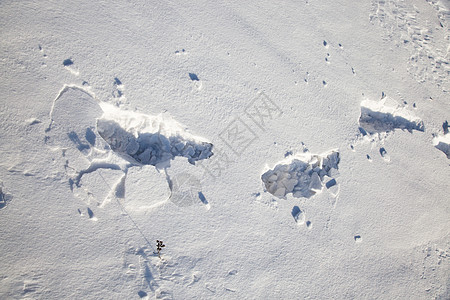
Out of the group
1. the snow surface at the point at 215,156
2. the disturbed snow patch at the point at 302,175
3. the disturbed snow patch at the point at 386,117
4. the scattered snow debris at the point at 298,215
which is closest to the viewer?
the snow surface at the point at 215,156

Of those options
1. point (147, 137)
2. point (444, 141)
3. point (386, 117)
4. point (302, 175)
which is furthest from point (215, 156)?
point (444, 141)

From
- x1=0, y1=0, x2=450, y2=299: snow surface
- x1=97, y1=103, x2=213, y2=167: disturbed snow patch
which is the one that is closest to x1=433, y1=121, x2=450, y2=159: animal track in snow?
x1=0, y1=0, x2=450, y2=299: snow surface

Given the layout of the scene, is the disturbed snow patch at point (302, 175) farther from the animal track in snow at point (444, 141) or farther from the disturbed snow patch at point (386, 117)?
the animal track in snow at point (444, 141)

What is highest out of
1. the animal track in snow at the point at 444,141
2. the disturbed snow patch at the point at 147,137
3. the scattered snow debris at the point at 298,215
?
the animal track in snow at the point at 444,141

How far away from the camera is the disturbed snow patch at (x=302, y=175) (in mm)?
2766

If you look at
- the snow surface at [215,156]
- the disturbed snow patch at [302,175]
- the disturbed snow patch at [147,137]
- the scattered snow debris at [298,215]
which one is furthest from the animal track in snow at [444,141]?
the disturbed snow patch at [147,137]

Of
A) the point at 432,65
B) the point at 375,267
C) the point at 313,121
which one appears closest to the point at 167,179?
the point at 313,121

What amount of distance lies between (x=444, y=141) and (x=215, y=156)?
2.77 m

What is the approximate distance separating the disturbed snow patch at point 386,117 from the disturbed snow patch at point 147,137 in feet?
6.05

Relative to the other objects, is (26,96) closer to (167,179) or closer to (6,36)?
(6,36)

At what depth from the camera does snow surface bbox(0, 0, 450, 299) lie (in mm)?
2312

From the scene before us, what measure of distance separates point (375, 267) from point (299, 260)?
817 mm

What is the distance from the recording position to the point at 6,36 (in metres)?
2.58

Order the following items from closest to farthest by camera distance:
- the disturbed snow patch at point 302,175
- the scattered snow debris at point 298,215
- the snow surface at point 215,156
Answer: the snow surface at point 215,156
the scattered snow debris at point 298,215
the disturbed snow patch at point 302,175
